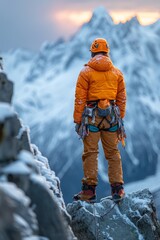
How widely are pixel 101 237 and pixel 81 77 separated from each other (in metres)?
4.07

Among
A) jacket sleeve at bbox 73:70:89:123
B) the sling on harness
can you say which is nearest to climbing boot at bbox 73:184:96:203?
the sling on harness

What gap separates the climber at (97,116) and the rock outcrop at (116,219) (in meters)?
0.30

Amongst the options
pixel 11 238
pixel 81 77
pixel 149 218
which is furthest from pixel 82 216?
pixel 11 238

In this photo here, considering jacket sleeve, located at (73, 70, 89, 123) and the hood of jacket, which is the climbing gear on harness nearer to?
jacket sleeve, located at (73, 70, 89, 123)

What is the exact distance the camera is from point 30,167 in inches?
393

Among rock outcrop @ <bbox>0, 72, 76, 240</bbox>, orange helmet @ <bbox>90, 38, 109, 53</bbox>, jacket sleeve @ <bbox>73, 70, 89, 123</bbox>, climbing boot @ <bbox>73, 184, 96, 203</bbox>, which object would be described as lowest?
rock outcrop @ <bbox>0, 72, 76, 240</bbox>

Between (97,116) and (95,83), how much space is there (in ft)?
2.81

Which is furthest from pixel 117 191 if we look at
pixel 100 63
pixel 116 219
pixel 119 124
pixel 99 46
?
pixel 99 46

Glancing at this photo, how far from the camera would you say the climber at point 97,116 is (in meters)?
15.6

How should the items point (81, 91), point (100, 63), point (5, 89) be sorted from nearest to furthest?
point (5, 89) < point (81, 91) < point (100, 63)

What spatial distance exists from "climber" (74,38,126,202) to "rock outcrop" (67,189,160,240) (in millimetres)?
304

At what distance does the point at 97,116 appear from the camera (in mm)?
15688

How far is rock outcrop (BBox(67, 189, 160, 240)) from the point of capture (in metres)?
15.1

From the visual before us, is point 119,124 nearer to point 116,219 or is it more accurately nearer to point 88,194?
point 88,194
